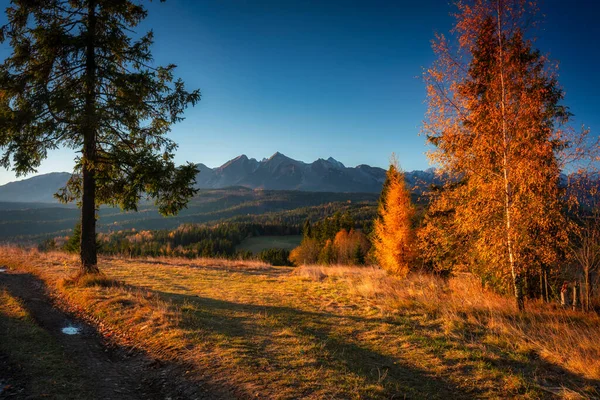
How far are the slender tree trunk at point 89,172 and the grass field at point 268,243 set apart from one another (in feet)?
293

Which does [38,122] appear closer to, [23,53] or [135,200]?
[23,53]

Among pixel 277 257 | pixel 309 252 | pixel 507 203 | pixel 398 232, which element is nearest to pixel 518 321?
pixel 507 203

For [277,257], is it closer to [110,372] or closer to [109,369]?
[109,369]

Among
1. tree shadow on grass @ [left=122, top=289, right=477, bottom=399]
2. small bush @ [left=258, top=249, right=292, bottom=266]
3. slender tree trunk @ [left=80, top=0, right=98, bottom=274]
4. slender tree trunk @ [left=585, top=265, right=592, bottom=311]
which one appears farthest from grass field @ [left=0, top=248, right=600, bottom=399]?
small bush @ [left=258, top=249, right=292, bottom=266]

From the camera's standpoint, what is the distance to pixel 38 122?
1012 cm

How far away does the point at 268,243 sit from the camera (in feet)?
363

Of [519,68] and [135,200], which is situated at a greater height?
[519,68]

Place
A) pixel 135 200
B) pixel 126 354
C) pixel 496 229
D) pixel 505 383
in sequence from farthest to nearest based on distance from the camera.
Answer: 1. pixel 135 200
2. pixel 496 229
3. pixel 126 354
4. pixel 505 383

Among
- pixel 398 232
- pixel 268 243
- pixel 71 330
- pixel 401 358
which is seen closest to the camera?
pixel 401 358

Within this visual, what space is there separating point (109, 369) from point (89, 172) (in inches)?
345

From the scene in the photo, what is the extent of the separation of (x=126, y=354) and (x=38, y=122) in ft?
29.6

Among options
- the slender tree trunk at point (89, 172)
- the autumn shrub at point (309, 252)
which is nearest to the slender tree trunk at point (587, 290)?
the slender tree trunk at point (89, 172)

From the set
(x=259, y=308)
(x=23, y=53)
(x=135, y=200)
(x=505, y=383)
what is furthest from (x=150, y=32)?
(x=505, y=383)

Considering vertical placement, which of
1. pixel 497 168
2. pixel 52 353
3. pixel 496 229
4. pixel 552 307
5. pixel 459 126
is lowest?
pixel 552 307
